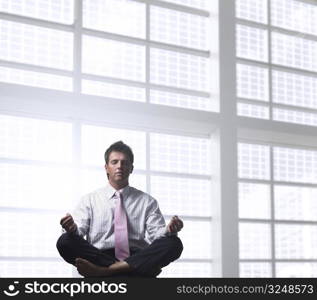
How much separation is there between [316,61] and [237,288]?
Result: 2.77 meters

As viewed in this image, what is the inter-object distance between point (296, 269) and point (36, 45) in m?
2.61

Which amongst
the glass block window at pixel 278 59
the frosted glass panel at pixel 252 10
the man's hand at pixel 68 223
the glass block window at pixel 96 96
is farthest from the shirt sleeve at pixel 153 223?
the frosted glass panel at pixel 252 10

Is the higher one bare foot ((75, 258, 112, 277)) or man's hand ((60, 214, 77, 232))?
man's hand ((60, 214, 77, 232))

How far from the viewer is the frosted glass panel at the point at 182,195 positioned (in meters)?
5.12

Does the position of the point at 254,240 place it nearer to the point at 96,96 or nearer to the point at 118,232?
the point at 96,96

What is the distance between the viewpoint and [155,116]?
16.4ft

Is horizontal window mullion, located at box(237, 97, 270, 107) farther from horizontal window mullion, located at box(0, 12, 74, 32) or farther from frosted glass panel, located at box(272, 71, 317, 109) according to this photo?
horizontal window mullion, located at box(0, 12, 74, 32)

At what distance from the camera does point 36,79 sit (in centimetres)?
477

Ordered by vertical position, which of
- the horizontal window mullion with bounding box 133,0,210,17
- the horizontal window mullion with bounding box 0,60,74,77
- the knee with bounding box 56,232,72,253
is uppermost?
the horizontal window mullion with bounding box 133,0,210,17

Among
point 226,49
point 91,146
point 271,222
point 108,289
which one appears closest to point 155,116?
point 91,146

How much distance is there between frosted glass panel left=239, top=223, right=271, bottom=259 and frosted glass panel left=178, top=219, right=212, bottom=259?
286mm

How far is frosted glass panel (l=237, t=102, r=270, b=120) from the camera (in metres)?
5.59

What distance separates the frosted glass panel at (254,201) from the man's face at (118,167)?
5.56 ft

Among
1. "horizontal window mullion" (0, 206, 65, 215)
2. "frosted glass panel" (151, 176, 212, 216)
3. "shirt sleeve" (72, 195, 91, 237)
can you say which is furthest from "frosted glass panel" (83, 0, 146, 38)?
"shirt sleeve" (72, 195, 91, 237)
